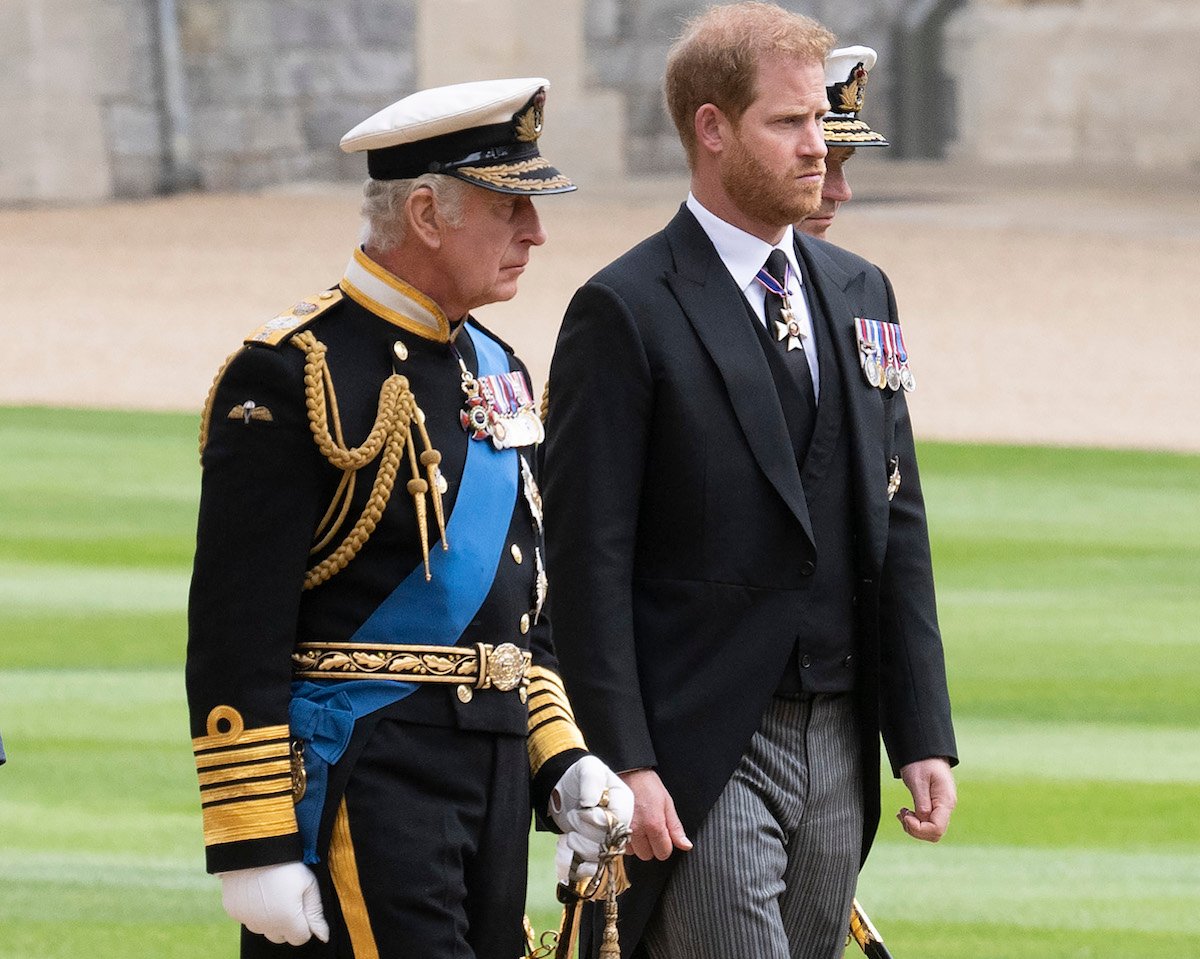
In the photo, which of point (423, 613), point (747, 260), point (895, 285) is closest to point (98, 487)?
point (895, 285)

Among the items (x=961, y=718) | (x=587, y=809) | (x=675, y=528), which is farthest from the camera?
(x=961, y=718)

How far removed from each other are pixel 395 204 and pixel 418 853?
2.49 ft

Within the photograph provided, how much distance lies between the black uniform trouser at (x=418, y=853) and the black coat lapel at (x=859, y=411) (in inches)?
27.3

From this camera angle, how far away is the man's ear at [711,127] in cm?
326

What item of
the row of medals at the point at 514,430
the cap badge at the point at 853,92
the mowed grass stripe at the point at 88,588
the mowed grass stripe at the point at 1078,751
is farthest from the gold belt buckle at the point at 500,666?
the mowed grass stripe at the point at 88,588

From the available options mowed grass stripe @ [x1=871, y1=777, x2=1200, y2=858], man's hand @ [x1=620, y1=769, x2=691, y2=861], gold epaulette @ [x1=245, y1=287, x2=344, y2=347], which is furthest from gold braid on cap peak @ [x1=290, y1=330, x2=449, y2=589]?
mowed grass stripe @ [x1=871, y1=777, x2=1200, y2=858]

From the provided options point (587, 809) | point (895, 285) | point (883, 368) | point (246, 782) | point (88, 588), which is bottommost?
point (895, 285)

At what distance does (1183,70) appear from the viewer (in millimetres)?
21234

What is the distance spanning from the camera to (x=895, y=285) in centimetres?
1520

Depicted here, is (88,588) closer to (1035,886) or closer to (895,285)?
(1035,886)

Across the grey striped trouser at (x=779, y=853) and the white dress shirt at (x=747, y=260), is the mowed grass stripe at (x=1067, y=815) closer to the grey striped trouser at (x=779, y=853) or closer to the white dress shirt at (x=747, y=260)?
the grey striped trouser at (x=779, y=853)

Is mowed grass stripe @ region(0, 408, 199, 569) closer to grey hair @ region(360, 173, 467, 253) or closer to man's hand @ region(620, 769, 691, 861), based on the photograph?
man's hand @ region(620, 769, 691, 861)

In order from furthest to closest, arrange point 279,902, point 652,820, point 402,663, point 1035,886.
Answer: point 1035,886
point 652,820
point 402,663
point 279,902

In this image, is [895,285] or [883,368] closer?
[883,368]
